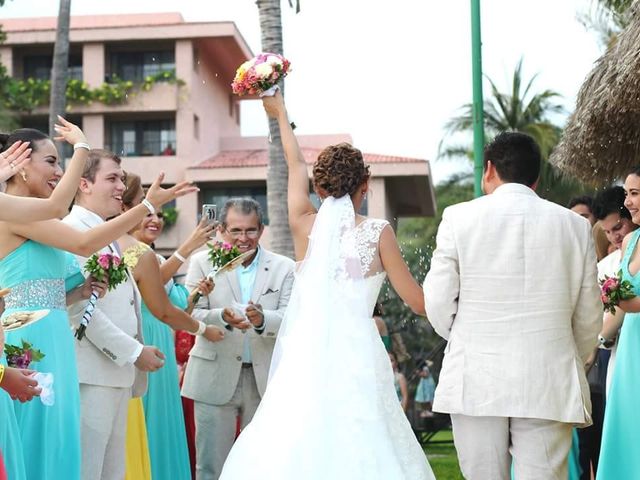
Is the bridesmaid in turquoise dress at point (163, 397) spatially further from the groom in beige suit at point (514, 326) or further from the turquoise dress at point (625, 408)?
the turquoise dress at point (625, 408)

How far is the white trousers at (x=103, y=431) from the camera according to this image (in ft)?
20.2

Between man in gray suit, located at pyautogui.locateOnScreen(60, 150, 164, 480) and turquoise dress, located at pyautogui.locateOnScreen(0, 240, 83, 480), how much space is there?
36 centimetres

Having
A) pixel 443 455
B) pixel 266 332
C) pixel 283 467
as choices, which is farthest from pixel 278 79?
pixel 443 455

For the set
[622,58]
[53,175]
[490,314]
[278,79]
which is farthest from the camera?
[622,58]

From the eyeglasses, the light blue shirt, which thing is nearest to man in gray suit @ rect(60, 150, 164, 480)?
the eyeglasses

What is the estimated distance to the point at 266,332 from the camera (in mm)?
7871

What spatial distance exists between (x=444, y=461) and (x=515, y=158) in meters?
9.47

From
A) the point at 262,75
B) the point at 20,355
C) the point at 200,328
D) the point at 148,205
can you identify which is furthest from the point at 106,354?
the point at 262,75

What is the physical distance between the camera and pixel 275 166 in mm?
14297

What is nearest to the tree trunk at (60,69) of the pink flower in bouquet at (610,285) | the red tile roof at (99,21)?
the red tile roof at (99,21)

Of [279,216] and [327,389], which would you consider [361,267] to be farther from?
[279,216]

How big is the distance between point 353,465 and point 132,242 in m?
2.50

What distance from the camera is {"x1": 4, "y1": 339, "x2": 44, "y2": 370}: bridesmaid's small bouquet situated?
5062 millimetres

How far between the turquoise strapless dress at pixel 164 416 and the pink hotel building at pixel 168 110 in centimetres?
3089
